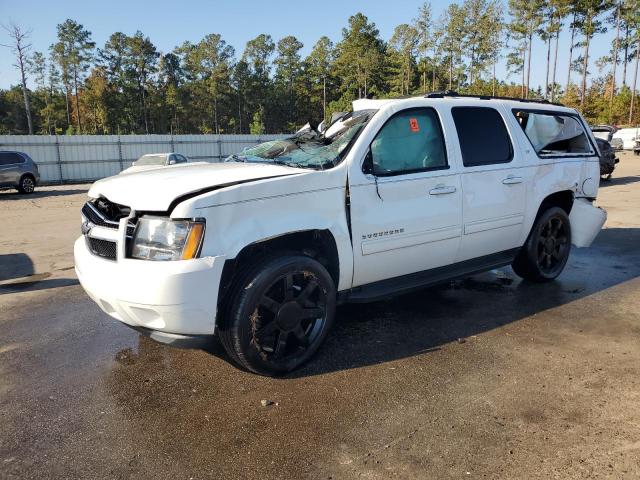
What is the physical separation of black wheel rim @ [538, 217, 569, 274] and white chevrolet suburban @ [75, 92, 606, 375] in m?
0.47

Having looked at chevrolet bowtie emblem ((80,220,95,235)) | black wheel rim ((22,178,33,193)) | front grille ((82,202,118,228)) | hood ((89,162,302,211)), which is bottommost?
black wheel rim ((22,178,33,193))

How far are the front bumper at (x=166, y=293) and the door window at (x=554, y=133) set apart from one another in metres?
3.58

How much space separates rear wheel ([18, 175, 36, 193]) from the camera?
18.9 m

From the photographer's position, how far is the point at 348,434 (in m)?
2.77

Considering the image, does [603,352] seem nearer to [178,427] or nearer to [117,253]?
[178,427]

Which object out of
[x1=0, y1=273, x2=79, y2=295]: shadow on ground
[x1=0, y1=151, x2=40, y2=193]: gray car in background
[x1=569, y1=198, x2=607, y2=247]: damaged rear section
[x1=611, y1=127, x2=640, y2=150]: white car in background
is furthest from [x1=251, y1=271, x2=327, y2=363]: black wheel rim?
[x1=611, y1=127, x2=640, y2=150]: white car in background

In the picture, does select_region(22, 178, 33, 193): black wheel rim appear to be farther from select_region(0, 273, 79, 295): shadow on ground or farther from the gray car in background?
select_region(0, 273, 79, 295): shadow on ground

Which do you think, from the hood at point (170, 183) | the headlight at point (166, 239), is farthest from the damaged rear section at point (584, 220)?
the headlight at point (166, 239)

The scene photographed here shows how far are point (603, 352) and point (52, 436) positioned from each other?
12.4 ft

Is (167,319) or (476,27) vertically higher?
(476,27)

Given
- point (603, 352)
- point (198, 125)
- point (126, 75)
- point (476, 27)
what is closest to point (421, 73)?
point (476, 27)

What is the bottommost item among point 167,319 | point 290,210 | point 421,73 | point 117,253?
point 167,319

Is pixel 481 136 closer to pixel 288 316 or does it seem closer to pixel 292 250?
pixel 292 250

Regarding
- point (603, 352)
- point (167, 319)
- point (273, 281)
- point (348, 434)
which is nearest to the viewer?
point (348, 434)
